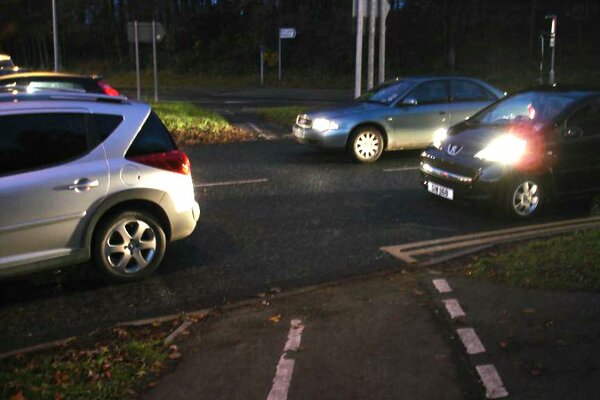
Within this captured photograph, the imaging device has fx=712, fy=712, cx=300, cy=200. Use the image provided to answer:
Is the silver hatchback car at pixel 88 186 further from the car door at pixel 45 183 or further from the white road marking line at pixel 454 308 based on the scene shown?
the white road marking line at pixel 454 308

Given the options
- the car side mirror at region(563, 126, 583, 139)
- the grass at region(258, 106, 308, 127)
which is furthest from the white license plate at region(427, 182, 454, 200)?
the grass at region(258, 106, 308, 127)

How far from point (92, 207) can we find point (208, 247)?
5.62 ft

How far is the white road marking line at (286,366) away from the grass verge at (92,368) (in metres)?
0.72

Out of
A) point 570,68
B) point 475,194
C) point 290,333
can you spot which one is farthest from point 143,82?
point 290,333

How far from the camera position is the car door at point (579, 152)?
8.41m

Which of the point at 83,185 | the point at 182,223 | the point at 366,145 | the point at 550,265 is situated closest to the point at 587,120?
the point at 550,265

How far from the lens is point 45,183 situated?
18.5 feet

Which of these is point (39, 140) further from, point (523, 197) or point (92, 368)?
point (523, 197)

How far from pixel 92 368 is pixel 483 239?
14.8 feet

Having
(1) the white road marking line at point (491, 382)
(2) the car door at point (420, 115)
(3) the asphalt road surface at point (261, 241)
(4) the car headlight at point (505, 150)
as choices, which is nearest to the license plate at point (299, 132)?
(3) the asphalt road surface at point (261, 241)

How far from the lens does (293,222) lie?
27.1 feet

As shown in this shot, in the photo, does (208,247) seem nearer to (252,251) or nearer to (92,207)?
(252,251)

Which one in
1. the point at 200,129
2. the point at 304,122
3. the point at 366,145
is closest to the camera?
the point at 366,145

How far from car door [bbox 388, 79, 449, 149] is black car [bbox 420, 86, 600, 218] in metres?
3.66
